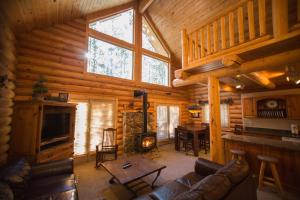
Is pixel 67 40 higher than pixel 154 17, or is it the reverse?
pixel 154 17

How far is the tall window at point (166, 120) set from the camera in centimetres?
682

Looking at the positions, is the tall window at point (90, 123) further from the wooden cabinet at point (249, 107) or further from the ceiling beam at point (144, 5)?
the wooden cabinet at point (249, 107)

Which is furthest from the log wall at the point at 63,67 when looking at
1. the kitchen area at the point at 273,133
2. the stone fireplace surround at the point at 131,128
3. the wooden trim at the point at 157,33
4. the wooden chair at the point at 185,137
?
the kitchen area at the point at 273,133

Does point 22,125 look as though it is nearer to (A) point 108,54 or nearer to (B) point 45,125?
(B) point 45,125

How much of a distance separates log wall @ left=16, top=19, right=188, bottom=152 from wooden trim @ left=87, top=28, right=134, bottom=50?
301mm

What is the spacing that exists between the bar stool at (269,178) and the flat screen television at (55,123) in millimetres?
4721

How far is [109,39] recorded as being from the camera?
539 cm

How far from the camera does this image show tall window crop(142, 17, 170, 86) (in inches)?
259

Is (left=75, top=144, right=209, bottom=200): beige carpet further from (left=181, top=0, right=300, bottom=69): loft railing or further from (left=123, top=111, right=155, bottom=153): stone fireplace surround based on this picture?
(left=181, top=0, right=300, bottom=69): loft railing

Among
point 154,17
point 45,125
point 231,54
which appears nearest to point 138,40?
point 154,17

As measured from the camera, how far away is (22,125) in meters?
2.80

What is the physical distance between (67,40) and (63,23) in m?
0.54

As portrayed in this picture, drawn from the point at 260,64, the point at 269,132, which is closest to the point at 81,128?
the point at 260,64

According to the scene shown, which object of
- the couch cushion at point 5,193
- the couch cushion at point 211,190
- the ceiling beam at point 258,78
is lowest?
the couch cushion at point 5,193
